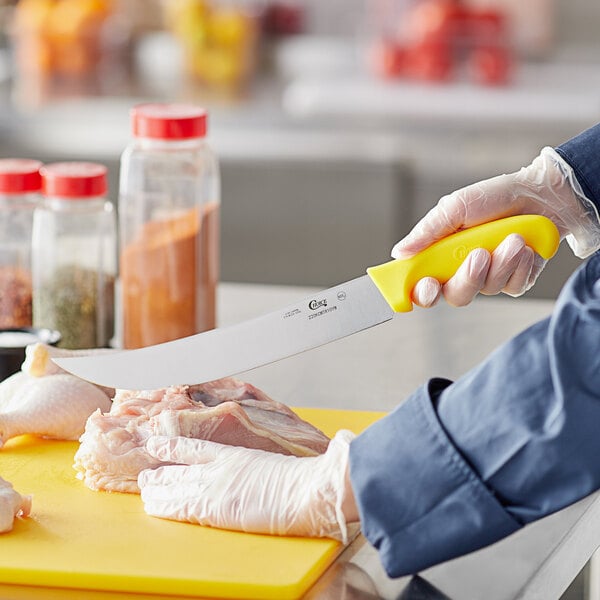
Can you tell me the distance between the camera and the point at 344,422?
58.9 inches

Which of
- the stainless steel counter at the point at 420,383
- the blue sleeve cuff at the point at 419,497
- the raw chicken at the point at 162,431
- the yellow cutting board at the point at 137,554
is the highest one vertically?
the blue sleeve cuff at the point at 419,497

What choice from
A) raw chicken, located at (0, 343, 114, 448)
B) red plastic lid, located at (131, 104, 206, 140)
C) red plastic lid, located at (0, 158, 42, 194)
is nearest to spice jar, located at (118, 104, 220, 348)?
red plastic lid, located at (131, 104, 206, 140)

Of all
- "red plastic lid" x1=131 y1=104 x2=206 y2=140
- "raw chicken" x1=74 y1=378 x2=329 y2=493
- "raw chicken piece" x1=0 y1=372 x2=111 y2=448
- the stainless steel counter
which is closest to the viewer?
the stainless steel counter

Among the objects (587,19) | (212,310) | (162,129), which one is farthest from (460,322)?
(587,19)

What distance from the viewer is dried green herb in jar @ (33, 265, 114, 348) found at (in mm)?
1679

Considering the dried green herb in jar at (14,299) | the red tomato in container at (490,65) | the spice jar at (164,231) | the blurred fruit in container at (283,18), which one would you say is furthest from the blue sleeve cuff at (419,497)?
the blurred fruit in container at (283,18)

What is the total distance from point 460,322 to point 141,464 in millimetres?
806

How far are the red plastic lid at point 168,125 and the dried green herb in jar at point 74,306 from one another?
20 centimetres

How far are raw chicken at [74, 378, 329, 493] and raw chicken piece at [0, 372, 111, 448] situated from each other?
0.07m

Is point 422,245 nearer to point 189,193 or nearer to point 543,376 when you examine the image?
point 543,376

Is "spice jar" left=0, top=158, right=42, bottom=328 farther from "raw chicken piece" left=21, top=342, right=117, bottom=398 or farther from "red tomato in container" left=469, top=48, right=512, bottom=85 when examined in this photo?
"red tomato in container" left=469, top=48, right=512, bottom=85

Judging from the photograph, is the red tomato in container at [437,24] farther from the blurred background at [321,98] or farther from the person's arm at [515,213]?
the person's arm at [515,213]

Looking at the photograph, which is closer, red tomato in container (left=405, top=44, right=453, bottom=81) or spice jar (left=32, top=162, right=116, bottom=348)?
spice jar (left=32, top=162, right=116, bottom=348)

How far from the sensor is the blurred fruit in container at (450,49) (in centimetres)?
338
